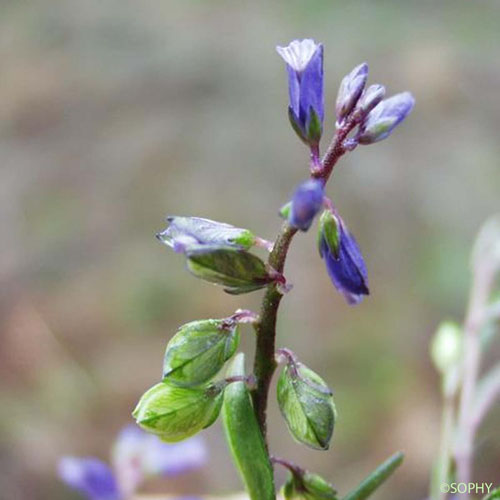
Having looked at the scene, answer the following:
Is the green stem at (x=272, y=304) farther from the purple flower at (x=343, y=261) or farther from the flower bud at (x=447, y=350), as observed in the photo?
the flower bud at (x=447, y=350)

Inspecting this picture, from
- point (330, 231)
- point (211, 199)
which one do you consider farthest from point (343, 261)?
point (211, 199)

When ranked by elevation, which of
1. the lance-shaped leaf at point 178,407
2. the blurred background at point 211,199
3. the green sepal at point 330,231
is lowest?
the lance-shaped leaf at point 178,407

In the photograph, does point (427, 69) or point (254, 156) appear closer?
point (254, 156)

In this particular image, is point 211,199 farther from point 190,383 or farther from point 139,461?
point 190,383

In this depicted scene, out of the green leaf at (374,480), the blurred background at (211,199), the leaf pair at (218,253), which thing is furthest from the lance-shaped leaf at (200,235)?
the blurred background at (211,199)

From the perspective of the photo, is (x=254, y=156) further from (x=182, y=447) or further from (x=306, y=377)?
(x=306, y=377)

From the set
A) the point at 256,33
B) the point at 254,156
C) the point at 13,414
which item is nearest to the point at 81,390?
the point at 13,414
